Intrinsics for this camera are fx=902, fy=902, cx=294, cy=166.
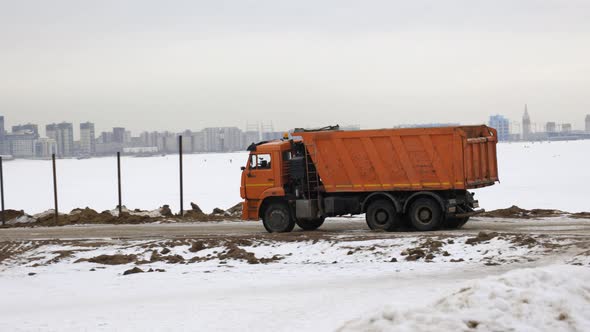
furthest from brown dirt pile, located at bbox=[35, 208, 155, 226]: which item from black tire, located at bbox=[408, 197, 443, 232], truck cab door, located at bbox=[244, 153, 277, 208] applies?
black tire, located at bbox=[408, 197, 443, 232]

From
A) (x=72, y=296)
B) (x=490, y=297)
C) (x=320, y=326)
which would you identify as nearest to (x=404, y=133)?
(x=72, y=296)

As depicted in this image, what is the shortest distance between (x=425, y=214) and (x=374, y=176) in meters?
1.69

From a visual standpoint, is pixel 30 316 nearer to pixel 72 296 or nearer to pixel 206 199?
pixel 72 296

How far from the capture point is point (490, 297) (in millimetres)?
10406

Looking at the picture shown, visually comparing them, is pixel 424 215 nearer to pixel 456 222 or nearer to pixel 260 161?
pixel 456 222

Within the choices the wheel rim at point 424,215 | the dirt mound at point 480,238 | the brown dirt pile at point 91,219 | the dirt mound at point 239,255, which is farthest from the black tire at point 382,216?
the brown dirt pile at point 91,219

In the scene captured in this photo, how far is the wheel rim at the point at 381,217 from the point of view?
24312 mm

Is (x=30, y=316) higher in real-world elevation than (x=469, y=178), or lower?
lower

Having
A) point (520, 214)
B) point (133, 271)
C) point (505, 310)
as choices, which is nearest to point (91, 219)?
point (133, 271)

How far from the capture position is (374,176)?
24234 mm

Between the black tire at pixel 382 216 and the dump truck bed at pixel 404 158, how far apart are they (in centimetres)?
44

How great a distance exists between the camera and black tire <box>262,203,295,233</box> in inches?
1001

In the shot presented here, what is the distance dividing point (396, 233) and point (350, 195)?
6.87ft

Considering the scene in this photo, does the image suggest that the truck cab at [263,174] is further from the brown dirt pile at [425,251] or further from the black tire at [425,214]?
the brown dirt pile at [425,251]
